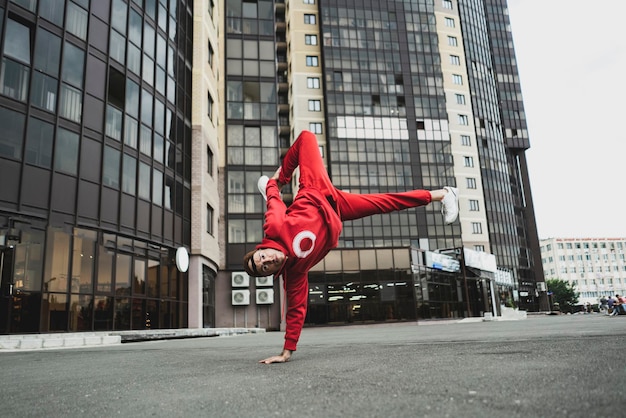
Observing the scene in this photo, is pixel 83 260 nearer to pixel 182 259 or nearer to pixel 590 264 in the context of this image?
pixel 182 259

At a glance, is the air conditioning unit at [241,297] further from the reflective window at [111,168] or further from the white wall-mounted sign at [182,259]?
the reflective window at [111,168]

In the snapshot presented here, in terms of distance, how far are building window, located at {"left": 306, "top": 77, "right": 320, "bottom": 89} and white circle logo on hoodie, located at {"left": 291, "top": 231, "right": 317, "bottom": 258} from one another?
49.7 meters

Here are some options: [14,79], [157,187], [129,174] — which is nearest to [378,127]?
[157,187]

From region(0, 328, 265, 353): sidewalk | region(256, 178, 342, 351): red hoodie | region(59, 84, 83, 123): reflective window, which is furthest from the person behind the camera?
region(59, 84, 83, 123): reflective window

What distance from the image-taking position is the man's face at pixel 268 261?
4095 mm

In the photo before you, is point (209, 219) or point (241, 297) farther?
point (241, 297)

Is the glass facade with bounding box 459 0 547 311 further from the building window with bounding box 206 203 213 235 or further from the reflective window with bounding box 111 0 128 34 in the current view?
the reflective window with bounding box 111 0 128 34

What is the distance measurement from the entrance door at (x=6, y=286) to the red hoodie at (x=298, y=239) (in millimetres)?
11837

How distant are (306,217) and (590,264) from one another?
135213 millimetres

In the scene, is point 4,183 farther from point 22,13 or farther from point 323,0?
point 323,0

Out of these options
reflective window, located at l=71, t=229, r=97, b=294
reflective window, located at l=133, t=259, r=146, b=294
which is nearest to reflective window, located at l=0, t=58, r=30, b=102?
reflective window, located at l=71, t=229, r=97, b=294

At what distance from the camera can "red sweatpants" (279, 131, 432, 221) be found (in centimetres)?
555

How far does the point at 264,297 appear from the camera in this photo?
107 ft

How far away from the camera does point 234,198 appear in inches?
1309
